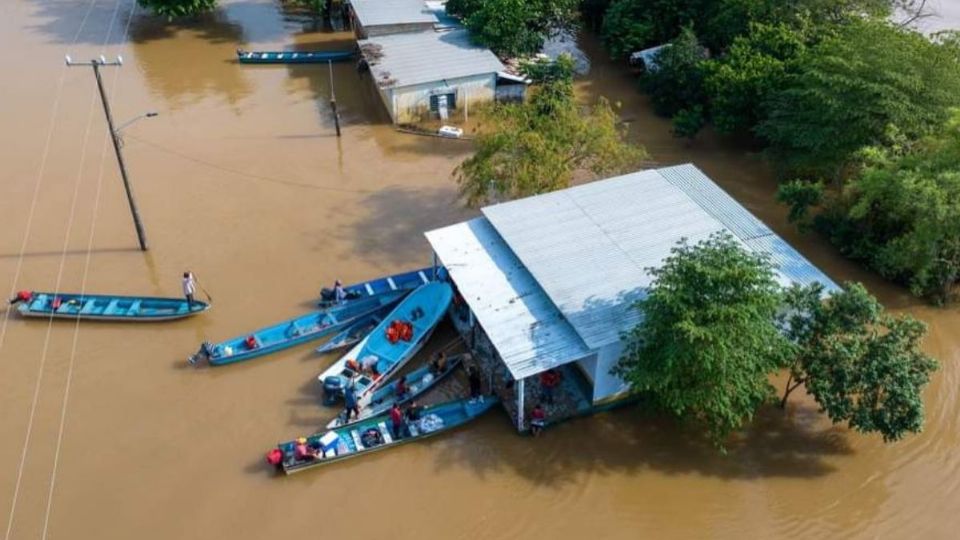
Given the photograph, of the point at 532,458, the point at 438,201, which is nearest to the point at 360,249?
the point at 438,201

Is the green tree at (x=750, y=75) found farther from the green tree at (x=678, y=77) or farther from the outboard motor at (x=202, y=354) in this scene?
the outboard motor at (x=202, y=354)

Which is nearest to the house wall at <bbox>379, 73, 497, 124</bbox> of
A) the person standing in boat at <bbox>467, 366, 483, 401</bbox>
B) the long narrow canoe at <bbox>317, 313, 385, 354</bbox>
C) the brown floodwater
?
the brown floodwater

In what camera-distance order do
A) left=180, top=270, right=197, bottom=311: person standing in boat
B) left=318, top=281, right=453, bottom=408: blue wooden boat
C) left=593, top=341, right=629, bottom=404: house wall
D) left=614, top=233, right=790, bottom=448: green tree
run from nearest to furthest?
left=614, top=233, right=790, bottom=448: green tree < left=593, top=341, right=629, bottom=404: house wall < left=318, top=281, right=453, bottom=408: blue wooden boat < left=180, top=270, right=197, bottom=311: person standing in boat

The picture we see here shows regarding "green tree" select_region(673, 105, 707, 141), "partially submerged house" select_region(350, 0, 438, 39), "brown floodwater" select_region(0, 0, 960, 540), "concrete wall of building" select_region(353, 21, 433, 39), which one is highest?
"partially submerged house" select_region(350, 0, 438, 39)

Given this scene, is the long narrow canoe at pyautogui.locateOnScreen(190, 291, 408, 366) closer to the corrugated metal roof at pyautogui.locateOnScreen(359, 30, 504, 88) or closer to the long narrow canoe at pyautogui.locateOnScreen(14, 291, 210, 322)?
the long narrow canoe at pyautogui.locateOnScreen(14, 291, 210, 322)

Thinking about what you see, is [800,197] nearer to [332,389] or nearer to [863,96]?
[863,96]

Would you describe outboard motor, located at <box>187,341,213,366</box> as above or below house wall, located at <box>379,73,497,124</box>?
below


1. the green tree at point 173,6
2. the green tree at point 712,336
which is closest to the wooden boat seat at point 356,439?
the green tree at point 712,336

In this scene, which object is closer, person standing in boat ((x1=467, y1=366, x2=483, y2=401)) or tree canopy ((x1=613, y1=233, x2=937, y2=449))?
tree canopy ((x1=613, y1=233, x2=937, y2=449))
